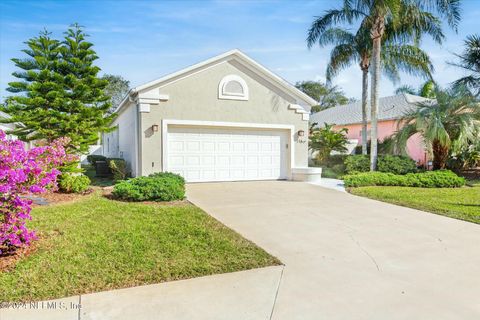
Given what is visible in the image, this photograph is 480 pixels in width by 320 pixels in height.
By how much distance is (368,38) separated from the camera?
51.1 feet

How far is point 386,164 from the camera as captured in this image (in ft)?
46.5

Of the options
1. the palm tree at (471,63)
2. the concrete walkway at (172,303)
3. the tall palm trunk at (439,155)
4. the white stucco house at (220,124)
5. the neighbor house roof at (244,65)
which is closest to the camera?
the concrete walkway at (172,303)

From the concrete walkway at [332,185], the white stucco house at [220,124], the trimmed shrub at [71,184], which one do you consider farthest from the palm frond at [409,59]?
the trimmed shrub at [71,184]

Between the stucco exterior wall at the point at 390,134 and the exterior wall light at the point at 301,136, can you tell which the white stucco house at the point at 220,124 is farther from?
the stucco exterior wall at the point at 390,134

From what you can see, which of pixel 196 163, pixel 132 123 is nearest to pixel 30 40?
pixel 132 123

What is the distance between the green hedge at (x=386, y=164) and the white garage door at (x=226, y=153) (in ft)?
11.2

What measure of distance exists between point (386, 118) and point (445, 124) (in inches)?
249

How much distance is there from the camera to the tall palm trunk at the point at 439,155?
13953 millimetres

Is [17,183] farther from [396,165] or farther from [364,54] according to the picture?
[364,54]

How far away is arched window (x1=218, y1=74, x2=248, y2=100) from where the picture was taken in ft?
40.8

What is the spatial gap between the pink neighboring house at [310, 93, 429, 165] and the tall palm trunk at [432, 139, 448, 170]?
8.67 feet

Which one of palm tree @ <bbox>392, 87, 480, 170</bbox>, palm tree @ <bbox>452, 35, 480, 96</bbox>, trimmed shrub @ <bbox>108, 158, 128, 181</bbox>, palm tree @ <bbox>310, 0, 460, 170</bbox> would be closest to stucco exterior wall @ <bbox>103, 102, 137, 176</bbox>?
trimmed shrub @ <bbox>108, 158, 128, 181</bbox>

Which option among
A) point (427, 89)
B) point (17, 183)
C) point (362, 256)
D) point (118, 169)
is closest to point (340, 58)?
point (118, 169)

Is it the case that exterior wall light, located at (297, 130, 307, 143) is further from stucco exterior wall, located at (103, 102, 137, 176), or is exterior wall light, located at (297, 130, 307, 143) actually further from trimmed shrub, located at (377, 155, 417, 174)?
stucco exterior wall, located at (103, 102, 137, 176)
